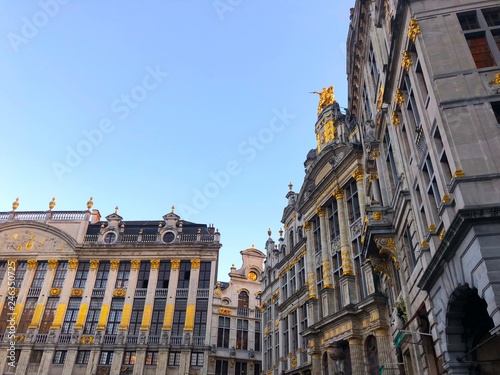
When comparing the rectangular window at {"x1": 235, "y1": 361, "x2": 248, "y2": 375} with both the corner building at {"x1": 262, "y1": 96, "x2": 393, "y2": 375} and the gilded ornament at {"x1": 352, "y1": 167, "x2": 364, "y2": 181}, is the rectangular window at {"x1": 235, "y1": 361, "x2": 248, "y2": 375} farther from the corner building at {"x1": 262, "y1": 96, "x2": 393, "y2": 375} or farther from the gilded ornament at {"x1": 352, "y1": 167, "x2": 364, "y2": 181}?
the gilded ornament at {"x1": 352, "y1": 167, "x2": 364, "y2": 181}

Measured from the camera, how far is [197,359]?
39.5 meters

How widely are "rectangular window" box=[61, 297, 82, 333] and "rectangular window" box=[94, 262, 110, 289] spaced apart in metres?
2.33

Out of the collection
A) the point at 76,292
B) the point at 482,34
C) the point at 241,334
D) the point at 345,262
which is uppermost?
the point at 76,292

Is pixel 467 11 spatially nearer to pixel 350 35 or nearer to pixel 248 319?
pixel 350 35

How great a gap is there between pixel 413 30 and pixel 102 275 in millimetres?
39554

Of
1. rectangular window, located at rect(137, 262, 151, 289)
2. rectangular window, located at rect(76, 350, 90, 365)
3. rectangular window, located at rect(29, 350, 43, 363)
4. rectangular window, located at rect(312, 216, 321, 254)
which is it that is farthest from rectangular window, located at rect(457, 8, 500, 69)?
rectangular window, located at rect(29, 350, 43, 363)

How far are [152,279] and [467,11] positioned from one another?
3733 centimetres

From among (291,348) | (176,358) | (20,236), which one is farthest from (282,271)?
(20,236)

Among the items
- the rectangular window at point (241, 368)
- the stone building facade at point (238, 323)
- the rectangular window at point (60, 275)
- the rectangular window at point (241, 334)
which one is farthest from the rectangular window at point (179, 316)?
the rectangular window at point (60, 275)

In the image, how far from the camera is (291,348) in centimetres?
3234

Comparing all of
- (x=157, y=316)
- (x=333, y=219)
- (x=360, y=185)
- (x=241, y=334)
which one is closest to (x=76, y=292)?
(x=157, y=316)

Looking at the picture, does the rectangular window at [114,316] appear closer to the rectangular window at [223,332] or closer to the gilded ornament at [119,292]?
the gilded ornament at [119,292]

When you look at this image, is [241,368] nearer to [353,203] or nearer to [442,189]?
[353,203]

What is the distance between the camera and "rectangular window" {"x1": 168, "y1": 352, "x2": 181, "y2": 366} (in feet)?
128
